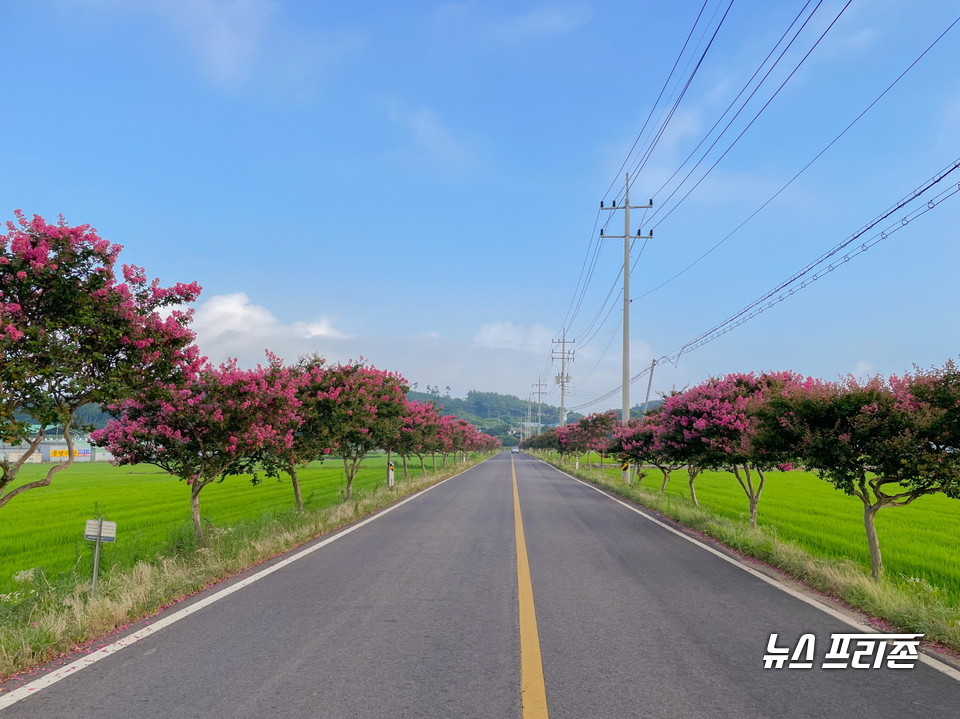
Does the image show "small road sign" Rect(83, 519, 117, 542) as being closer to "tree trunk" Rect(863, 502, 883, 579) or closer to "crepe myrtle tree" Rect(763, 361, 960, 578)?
"crepe myrtle tree" Rect(763, 361, 960, 578)

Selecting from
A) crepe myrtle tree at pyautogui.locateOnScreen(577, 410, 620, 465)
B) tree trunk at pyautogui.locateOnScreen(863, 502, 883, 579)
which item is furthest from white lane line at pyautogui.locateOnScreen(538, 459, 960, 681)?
crepe myrtle tree at pyautogui.locateOnScreen(577, 410, 620, 465)

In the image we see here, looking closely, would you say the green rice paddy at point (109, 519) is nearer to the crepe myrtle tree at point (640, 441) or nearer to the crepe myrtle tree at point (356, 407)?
the crepe myrtle tree at point (356, 407)

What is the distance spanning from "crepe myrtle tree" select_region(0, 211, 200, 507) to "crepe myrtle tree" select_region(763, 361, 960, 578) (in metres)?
8.78

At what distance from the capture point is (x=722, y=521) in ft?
44.4

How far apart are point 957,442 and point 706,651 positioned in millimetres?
4556

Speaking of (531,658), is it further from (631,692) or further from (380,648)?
(380,648)

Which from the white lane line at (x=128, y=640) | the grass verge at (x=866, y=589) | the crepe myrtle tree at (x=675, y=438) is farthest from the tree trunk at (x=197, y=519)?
the crepe myrtle tree at (x=675, y=438)

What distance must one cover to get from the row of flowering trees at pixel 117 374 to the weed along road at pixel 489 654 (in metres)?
2.34

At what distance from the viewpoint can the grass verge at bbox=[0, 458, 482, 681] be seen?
15.8ft

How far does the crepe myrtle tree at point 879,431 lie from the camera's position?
7051 millimetres

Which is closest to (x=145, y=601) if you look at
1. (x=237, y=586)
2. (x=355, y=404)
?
(x=237, y=586)

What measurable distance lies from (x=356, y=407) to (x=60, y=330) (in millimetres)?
9835

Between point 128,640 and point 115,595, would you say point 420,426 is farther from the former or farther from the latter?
point 128,640
